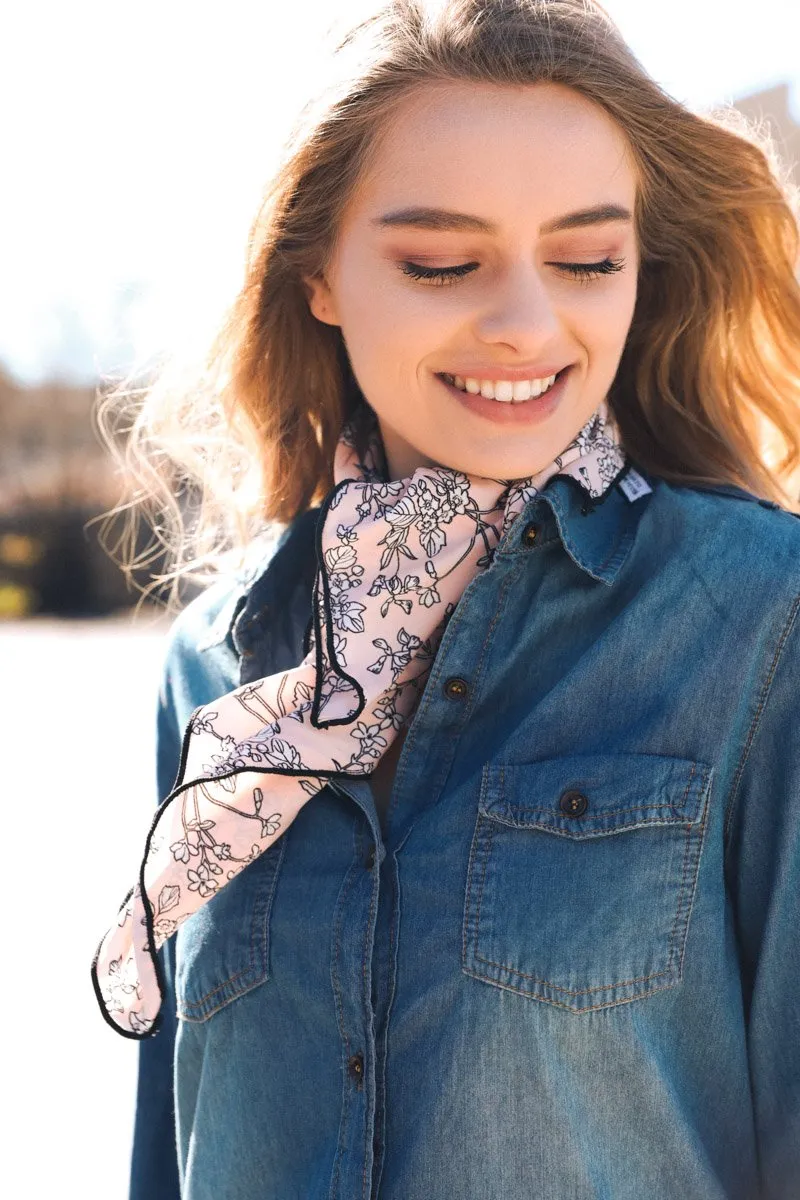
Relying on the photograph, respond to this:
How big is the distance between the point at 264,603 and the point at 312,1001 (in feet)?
1.99

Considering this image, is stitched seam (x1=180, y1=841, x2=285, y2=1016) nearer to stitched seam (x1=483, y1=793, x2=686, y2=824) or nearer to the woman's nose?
stitched seam (x1=483, y1=793, x2=686, y2=824)

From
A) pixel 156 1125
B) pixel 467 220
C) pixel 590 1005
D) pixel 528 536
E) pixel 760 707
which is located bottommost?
pixel 156 1125

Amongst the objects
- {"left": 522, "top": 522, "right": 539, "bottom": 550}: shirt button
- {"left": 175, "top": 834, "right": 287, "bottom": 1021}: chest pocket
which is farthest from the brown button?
{"left": 175, "top": 834, "right": 287, "bottom": 1021}: chest pocket

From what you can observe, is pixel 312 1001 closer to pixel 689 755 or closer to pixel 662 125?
pixel 689 755

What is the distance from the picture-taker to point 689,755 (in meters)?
1.40

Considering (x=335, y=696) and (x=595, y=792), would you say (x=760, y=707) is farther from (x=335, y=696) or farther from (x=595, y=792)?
(x=335, y=696)

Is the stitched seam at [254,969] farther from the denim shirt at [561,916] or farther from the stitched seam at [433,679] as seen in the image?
the stitched seam at [433,679]

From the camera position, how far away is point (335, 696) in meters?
1.59

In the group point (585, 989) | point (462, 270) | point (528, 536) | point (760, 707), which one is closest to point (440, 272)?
point (462, 270)

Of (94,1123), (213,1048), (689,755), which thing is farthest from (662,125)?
(94,1123)

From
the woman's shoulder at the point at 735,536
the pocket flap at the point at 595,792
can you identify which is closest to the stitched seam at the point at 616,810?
the pocket flap at the point at 595,792

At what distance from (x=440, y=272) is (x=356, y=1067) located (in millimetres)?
947

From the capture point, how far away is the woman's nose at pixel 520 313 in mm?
1460

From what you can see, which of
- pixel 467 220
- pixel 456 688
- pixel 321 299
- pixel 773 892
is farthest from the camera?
pixel 321 299
